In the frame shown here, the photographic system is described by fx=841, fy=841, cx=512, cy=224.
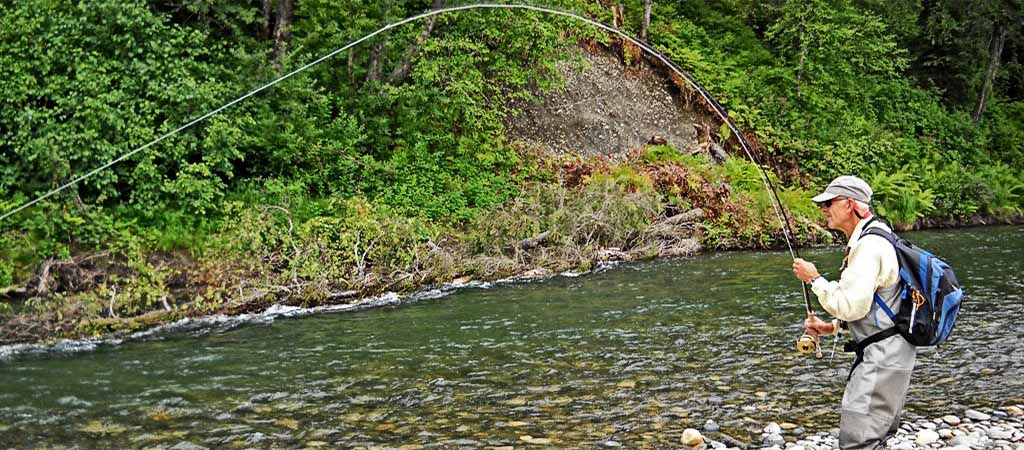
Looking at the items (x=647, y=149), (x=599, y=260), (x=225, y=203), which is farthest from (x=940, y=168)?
(x=225, y=203)

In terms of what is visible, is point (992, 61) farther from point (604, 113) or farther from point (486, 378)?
point (486, 378)

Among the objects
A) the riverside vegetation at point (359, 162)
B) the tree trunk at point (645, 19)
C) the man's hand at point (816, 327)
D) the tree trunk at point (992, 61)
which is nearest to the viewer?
the man's hand at point (816, 327)

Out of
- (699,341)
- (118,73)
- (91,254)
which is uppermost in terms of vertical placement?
(118,73)

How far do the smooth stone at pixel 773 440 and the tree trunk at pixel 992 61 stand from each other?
25.4m

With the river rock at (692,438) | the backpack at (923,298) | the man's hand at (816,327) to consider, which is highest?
the backpack at (923,298)

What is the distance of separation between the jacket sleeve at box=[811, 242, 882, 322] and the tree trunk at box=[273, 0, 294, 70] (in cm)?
1340

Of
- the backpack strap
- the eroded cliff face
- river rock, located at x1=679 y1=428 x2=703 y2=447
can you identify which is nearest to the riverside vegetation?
the eroded cliff face

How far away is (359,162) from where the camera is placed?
50.9 feet

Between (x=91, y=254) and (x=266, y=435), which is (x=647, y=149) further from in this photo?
(x=266, y=435)

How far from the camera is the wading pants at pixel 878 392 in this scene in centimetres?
402

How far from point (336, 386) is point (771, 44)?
→ 2297cm

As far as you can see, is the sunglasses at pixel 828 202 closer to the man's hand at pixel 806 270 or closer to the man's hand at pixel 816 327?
the man's hand at pixel 806 270

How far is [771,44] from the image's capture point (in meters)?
27.2

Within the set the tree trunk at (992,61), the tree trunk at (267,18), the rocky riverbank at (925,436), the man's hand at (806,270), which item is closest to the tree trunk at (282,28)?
the tree trunk at (267,18)
